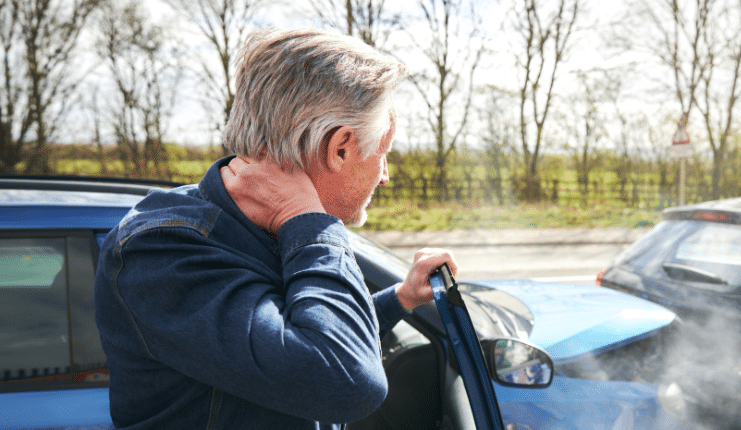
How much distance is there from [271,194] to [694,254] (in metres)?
2.84

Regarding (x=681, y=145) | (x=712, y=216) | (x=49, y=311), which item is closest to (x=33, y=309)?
(x=49, y=311)

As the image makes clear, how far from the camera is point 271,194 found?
0.81 meters

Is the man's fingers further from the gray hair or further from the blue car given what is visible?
the gray hair

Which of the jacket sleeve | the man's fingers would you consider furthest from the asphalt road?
the jacket sleeve

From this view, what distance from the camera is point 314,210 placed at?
80 centimetres

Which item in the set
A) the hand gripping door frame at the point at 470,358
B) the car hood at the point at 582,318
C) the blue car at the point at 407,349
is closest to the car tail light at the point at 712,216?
the car hood at the point at 582,318

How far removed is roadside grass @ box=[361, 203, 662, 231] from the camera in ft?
46.7

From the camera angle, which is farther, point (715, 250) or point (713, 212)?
point (713, 212)

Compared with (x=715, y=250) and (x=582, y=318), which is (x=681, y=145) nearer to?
(x=715, y=250)

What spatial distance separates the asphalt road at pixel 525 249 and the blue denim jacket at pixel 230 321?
6497 mm

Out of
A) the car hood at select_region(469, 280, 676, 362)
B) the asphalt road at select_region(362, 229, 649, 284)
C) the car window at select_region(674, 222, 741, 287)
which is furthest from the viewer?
the asphalt road at select_region(362, 229, 649, 284)

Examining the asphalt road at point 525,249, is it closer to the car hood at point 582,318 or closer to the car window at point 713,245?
the car window at point 713,245

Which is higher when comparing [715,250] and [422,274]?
[422,274]

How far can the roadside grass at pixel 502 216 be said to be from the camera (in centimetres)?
1424
